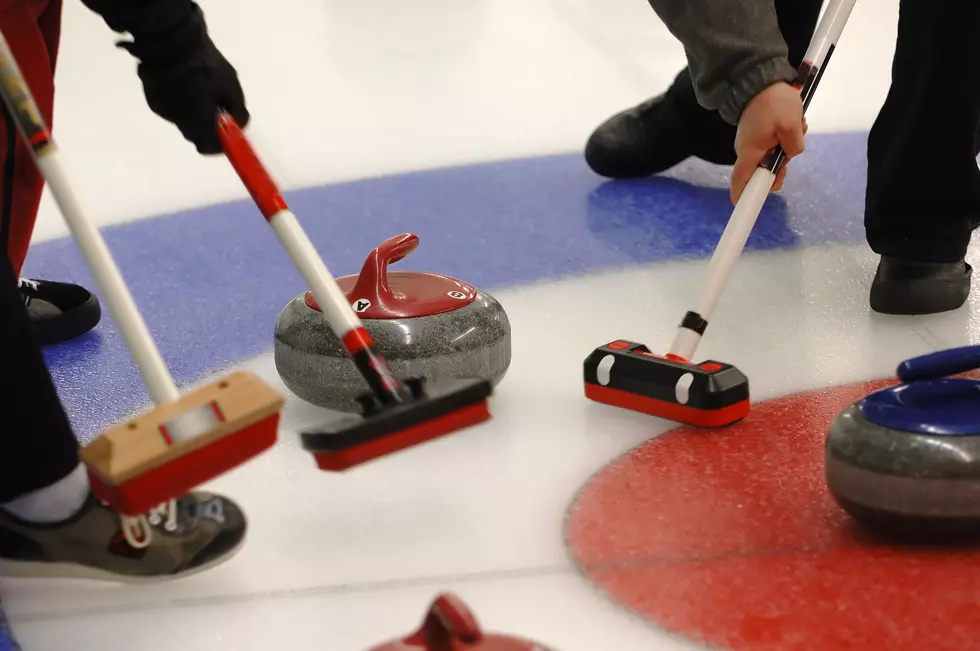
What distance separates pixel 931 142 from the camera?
5.72 ft

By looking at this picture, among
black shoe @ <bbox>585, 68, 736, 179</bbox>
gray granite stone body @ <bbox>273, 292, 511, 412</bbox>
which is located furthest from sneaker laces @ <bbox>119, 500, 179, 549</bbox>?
black shoe @ <bbox>585, 68, 736, 179</bbox>

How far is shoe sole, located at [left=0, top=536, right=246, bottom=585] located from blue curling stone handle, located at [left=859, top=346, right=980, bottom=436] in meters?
0.61

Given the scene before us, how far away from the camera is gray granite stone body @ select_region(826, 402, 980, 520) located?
1071mm

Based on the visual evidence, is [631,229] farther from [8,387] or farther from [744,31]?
[8,387]

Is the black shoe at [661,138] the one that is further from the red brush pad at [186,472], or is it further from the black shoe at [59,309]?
the red brush pad at [186,472]

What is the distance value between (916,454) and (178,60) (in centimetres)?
81

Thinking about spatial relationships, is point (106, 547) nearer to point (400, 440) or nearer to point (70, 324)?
point (400, 440)

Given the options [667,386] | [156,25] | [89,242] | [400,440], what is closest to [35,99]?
[156,25]

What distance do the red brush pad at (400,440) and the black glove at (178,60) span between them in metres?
0.44

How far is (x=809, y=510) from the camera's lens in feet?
4.01

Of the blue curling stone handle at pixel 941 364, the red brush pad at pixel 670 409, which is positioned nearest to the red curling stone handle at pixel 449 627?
the blue curling stone handle at pixel 941 364

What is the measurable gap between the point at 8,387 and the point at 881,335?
43.9 inches

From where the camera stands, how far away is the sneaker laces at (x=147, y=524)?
1.12 meters

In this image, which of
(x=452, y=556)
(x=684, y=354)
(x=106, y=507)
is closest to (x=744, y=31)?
(x=684, y=354)
